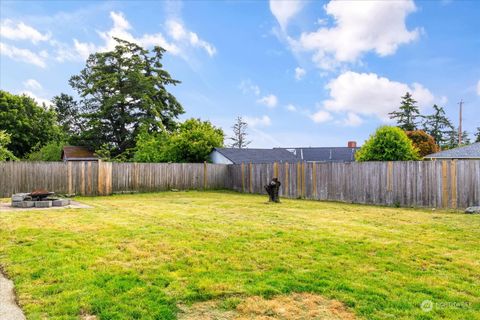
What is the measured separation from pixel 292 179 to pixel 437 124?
4063 cm

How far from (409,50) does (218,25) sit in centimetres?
785

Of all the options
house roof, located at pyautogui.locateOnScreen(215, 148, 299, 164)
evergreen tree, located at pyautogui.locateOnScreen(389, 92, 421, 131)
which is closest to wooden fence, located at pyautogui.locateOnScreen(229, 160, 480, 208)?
house roof, located at pyautogui.locateOnScreen(215, 148, 299, 164)

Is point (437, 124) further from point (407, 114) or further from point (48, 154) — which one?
point (48, 154)

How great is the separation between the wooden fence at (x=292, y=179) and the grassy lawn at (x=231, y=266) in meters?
4.16

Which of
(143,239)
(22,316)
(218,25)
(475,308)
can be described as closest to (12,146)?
(218,25)

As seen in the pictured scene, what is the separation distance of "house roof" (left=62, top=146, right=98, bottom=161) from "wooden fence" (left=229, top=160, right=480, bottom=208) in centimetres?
2233

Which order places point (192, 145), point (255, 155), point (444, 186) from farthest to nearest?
point (255, 155), point (192, 145), point (444, 186)

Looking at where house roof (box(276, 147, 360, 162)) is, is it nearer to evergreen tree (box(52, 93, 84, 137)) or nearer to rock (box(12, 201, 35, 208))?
rock (box(12, 201, 35, 208))

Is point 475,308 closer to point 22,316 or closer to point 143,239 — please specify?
point 22,316

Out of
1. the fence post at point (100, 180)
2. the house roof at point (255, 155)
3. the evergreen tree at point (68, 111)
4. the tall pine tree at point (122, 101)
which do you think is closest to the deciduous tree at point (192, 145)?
the house roof at point (255, 155)

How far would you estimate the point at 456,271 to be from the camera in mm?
4402

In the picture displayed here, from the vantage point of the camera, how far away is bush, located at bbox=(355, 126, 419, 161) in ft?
59.0

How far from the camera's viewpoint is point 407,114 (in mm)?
46031

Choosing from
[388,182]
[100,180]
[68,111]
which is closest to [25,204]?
[100,180]
